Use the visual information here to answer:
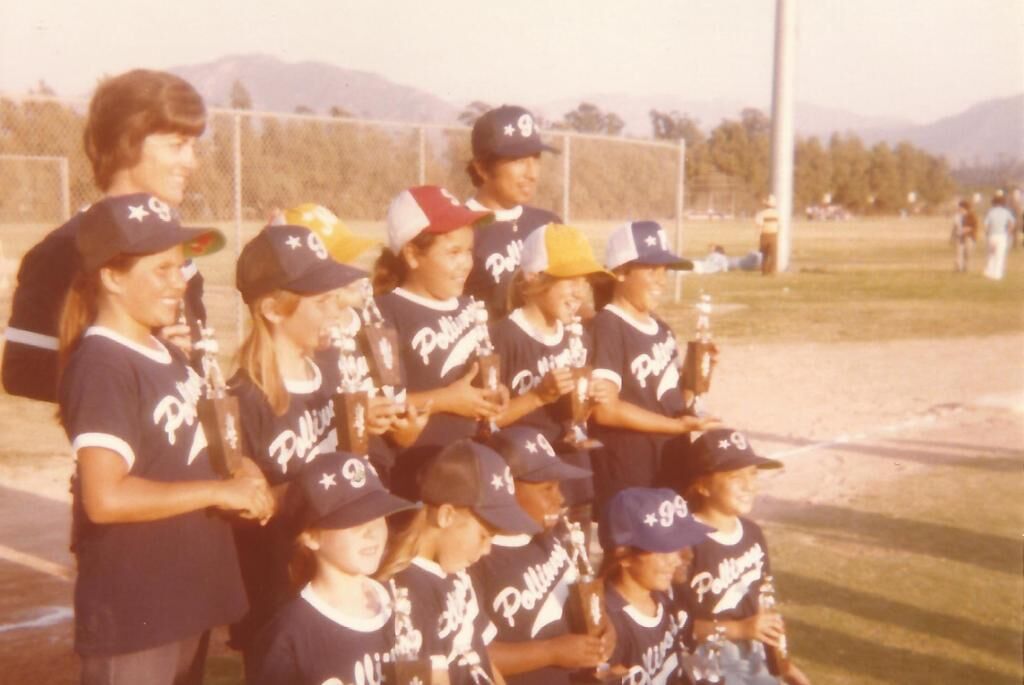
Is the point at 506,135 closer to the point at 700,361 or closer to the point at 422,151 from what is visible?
the point at 700,361

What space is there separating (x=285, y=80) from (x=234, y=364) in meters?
97.4

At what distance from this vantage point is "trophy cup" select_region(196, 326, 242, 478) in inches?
116

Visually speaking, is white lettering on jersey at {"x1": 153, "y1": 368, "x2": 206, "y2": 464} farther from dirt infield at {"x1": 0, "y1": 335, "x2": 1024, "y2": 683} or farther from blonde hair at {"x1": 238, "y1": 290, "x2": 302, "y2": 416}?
dirt infield at {"x1": 0, "y1": 335, "x2": 1024, "y2": 683}

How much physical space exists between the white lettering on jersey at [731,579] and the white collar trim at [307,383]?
5.31 ft

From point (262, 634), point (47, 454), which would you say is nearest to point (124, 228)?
point (262, 634)

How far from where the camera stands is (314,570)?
312 centimetres

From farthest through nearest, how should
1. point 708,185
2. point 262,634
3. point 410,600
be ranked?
point 708,185, point 410,600, point 262,634

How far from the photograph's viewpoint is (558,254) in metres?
4.39

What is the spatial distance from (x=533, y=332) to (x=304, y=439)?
1.19 metres

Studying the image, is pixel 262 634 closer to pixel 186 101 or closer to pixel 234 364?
pixel 234 364

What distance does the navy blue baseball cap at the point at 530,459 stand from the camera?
12.5 feet

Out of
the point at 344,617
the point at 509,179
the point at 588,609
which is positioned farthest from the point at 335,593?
the point at 509,179

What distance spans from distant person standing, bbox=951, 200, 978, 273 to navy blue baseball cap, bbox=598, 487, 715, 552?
26.0 meters

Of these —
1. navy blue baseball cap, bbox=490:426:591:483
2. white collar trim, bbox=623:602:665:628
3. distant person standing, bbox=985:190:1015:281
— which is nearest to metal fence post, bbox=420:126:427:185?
navy blue baseball cap, bbox=490:426:591:483
